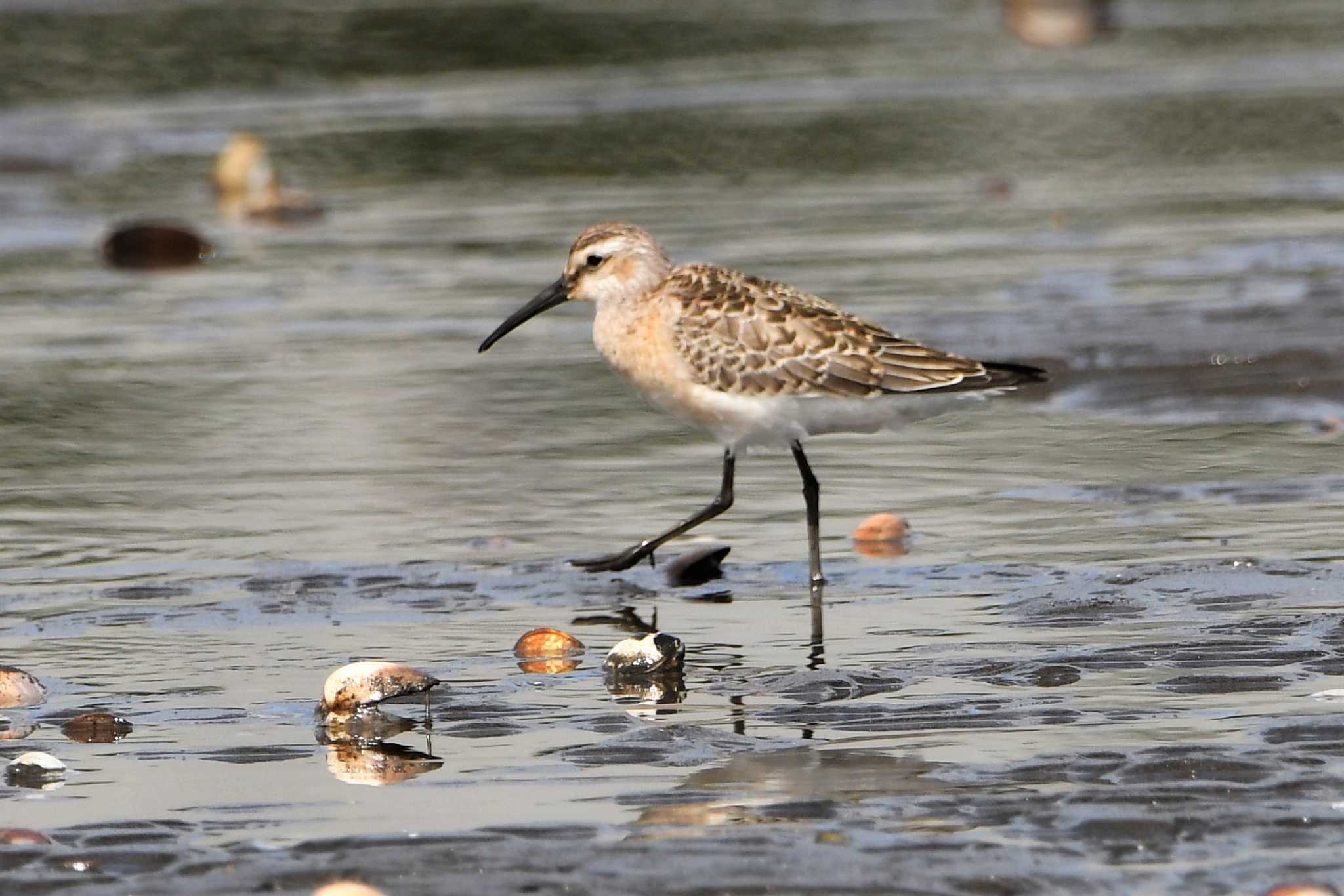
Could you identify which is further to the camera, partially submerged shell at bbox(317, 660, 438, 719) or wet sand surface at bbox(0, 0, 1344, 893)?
partially submerged shell at bbox(317, 660, 438, 719)

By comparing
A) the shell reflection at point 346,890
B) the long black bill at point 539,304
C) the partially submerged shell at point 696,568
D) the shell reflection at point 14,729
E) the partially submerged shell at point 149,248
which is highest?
the partially submerged shell at point 149,248

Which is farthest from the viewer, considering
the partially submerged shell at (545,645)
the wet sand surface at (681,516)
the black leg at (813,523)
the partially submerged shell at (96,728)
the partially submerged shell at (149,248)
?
the partially submerged shell at (149,248)

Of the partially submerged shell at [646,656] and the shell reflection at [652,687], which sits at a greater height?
the partially submerged shell at [646,656]

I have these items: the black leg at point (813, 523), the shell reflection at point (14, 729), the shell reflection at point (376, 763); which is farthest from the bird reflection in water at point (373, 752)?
the black leg at point (813, 523)

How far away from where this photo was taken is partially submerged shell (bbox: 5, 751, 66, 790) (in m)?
5.16

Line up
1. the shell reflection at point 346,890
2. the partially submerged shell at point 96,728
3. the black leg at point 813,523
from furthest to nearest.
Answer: the black leg at point 813,523
the partially submerged shell at point 96,728
the shell reflection at point 346,890

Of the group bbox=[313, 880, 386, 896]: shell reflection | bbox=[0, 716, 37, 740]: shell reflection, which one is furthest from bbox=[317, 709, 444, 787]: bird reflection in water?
bbox=[313, 880, 386, 896]: shell reflection

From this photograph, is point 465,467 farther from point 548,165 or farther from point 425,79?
point 425,79

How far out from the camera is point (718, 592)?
7180 millimetres

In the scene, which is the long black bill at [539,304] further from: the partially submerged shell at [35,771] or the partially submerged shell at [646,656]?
the partially submerged shell at [35,771]

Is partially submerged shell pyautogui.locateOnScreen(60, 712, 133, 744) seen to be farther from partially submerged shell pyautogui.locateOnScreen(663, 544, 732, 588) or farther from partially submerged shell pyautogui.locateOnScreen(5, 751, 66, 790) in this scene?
partially submerged shell pyautogui.locateOnScreen(663, 544, 732, 588)

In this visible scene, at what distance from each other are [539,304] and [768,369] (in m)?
1.14

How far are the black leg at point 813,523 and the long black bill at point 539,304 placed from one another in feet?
3.94

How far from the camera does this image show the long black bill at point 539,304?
8.33m
